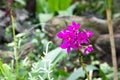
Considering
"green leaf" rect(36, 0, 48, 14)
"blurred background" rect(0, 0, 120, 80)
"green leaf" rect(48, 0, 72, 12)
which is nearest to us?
"blurred background" rect(0, 0, 120, 80)

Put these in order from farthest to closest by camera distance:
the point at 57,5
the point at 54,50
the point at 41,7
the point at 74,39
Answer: the point at 41,7 < the point at 57,5 < the point at 54,50 < the point at 74,39

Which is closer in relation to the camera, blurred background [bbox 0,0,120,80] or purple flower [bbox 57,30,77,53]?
purple flower [bbox 57,30,77,53]

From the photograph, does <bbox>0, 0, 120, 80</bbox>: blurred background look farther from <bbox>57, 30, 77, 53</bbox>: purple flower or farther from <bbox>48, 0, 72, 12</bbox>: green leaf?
<bbox>48, 0, 72, 12</bbox>: green leaf

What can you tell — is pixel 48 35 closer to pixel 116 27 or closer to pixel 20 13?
pixel 116 27

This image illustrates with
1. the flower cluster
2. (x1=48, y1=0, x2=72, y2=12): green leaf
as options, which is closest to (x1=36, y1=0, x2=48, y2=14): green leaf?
(x1=48, y1=0, x2=72, y2=12): green leaf

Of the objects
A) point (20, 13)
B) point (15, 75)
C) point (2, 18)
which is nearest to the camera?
point (15, 75)

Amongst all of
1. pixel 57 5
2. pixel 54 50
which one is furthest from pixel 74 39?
pixel 57 5

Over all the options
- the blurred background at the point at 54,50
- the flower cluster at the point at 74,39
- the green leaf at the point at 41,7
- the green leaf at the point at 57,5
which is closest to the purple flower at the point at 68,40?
the flower cluster at the point at 74,39

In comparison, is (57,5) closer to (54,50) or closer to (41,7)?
(41,7)

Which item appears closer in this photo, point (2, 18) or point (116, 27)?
point (116, 27)

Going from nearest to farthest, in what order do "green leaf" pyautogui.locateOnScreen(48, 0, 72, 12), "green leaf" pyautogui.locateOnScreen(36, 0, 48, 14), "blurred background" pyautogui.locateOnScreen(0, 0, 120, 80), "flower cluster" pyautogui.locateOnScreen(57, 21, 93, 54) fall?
"flower cluster" pyautogui.locateOnScreen(57, 21, 93, 54) < "blurred background" pyautogui.locateOnScreen(0, 0, 120, 80) < "green leaf" pyautogui.locateOnScreen(48, 0, 72, 12) < "green leaf" pyautogui.locateOnScreen(36, 0, 48, 14)

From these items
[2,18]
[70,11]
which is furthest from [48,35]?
[70,11]
